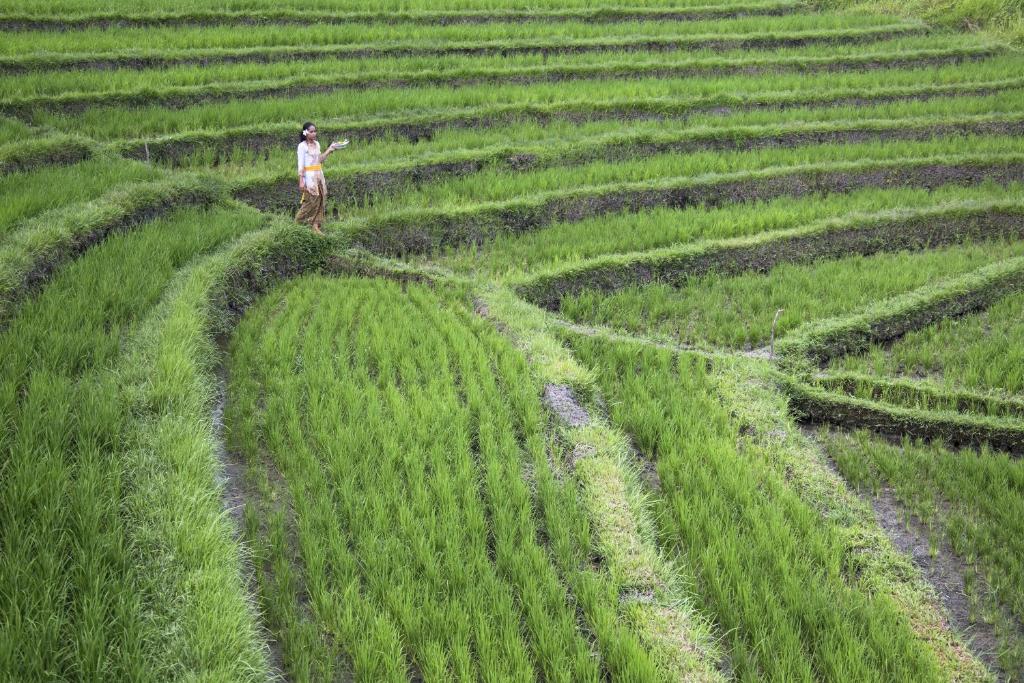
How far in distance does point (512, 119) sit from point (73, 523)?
802 centimetres

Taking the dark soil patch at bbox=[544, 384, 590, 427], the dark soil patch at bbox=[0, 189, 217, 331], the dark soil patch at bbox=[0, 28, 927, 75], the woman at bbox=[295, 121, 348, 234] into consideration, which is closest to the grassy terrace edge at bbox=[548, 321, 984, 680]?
the dark soil patch at bbox=[544, 384, 590, 427]

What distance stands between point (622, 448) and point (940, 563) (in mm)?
1585

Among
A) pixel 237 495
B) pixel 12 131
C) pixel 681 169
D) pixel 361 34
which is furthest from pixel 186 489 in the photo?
pixel 361 34

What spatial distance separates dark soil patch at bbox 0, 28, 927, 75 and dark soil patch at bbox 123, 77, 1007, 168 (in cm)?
259

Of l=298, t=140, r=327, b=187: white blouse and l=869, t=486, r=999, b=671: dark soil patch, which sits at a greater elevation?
l=298, t=140, r=327, b=187: white blouse

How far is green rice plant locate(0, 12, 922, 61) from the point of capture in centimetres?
1022

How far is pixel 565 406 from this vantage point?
179 inches

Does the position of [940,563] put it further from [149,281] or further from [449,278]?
[149,281]

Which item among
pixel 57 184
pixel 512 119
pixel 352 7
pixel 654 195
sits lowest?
pixel 654 195

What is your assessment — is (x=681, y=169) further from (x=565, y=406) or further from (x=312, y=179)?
(x=565, y=406)

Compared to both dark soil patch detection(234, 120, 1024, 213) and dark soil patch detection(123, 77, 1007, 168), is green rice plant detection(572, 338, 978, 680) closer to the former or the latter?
dark soil patch detection(234, 120, 1024, 213)

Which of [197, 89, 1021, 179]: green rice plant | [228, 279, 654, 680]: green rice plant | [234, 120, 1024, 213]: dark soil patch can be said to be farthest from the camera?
[197, 89, 1021, 179]: green rice plant

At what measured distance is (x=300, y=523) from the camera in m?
3.42

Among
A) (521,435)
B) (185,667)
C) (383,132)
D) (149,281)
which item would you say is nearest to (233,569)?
(185,667)
